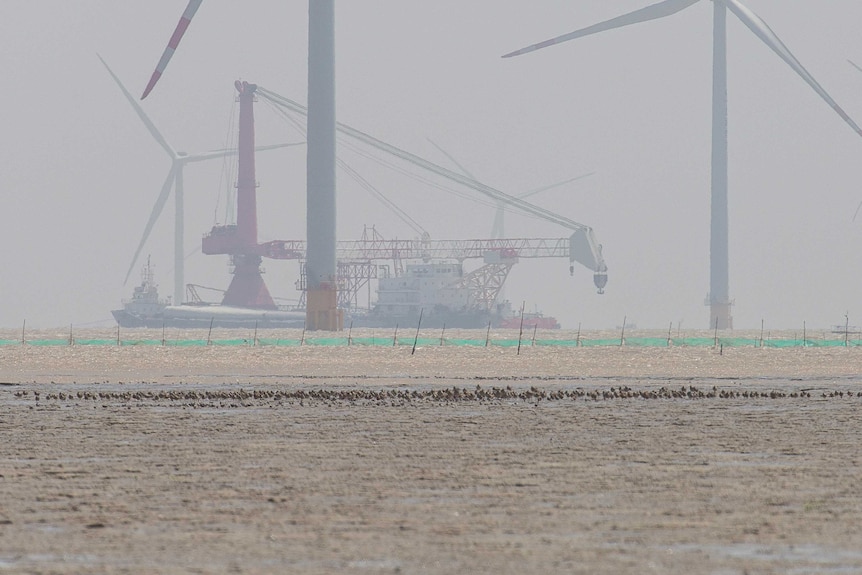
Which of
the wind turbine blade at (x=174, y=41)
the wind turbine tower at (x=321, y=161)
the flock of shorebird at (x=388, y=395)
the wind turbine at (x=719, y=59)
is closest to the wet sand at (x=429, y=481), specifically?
the flock of shorebird at (x=388, y=395)

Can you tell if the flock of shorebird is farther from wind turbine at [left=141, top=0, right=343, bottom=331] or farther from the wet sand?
wind turbine at [left=141, top=0, right=343, bottom=331]

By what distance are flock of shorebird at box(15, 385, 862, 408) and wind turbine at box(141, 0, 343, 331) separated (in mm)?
83117

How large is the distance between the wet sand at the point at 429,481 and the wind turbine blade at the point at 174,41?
293 ft

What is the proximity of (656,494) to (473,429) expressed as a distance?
405 inches

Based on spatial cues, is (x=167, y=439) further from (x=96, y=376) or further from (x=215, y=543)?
(x=96, y=376)

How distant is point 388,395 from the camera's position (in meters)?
41.1

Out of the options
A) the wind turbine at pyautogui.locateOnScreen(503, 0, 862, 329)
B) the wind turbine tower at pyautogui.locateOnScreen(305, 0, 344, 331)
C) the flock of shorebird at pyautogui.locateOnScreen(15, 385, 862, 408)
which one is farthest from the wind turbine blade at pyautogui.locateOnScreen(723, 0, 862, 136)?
the flock of shorebird at pyautogui.locateOnScreen(15, 385, 862, 408)

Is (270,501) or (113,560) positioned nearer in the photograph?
(113,560)

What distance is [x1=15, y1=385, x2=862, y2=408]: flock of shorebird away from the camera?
38000 millimetres

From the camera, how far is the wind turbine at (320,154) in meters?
125

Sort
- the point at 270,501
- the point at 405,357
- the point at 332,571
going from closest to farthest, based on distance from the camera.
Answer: the point at 332,571, the point at 270,501, the point at 405,357

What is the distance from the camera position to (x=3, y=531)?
50.7 ft

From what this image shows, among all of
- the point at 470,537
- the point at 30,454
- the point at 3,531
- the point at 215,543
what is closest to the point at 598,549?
the point at 470,537

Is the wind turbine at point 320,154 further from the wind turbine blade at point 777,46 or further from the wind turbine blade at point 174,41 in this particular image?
the wind turbine blade at point 777,46
